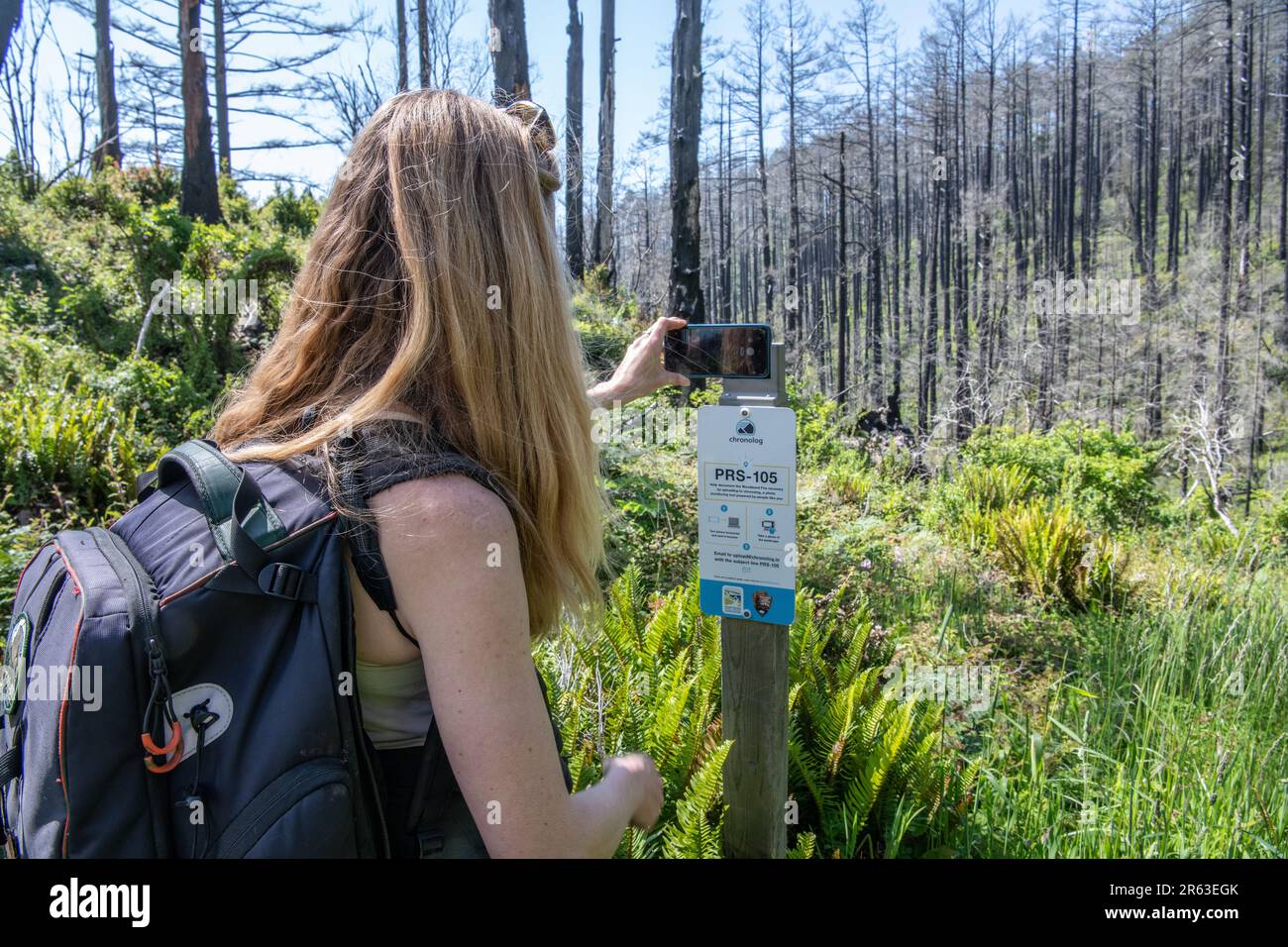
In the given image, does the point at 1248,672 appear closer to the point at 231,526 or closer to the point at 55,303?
the point at 231,526

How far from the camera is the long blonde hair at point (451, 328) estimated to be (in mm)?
1094

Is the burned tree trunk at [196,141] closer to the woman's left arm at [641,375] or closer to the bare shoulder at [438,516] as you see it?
the woman's left arm at [641,375]

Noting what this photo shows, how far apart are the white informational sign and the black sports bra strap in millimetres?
826

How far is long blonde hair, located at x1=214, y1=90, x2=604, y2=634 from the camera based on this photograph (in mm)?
1094

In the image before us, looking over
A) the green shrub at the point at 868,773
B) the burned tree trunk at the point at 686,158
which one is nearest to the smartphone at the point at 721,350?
the green shrub at the point at 868,773

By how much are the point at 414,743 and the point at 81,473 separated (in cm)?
534

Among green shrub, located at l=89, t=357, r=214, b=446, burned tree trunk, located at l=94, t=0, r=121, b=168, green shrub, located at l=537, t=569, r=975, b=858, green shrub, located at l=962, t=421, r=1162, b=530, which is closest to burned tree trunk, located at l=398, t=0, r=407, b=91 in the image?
burned tree trunk, located at l=94, t=0, r=121, b=168

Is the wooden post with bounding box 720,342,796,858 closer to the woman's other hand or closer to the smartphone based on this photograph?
the smartphone

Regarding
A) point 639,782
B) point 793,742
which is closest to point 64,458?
point 793,742

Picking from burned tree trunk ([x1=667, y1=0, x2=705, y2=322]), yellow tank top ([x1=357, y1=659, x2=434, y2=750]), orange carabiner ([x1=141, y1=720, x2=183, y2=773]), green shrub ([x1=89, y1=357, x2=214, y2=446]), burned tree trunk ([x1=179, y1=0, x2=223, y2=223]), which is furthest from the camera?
burned tree trunk ([x1=179, y1=0, x2=223, y2=223])

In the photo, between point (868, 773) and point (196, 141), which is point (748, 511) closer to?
point (868, 773)
